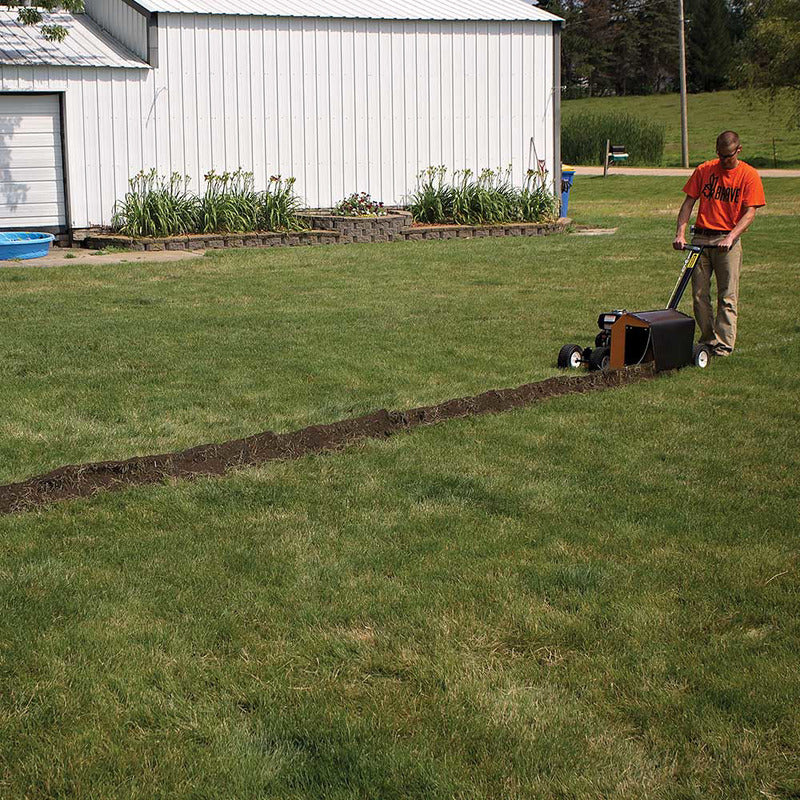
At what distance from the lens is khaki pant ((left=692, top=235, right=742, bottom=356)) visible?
9.02 metres

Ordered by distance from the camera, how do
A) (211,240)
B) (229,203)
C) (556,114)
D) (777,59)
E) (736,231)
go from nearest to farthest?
(736,231) < (211,240) < (229,203) < (556,114) < (777,59)

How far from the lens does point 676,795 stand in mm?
3102

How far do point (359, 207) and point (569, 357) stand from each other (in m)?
11.9

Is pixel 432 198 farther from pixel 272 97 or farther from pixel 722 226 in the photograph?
pixel 722 226

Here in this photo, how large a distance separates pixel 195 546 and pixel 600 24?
83794 mm

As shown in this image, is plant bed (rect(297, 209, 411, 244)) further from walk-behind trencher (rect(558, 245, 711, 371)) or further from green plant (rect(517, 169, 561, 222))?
walk-behind trencher (rect(558, 245, 711, 371))

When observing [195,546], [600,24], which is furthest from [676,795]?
[600,24]

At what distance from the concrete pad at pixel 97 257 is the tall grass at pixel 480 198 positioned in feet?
16.9

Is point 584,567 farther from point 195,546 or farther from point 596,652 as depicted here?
point 195,546

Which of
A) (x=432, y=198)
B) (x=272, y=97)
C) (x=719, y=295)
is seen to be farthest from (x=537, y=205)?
(x=719, y=295)

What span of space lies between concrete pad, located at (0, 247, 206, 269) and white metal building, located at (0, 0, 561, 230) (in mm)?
1502

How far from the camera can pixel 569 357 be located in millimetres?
8578

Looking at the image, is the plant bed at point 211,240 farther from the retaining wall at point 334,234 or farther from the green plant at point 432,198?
the green plant at point 432,198

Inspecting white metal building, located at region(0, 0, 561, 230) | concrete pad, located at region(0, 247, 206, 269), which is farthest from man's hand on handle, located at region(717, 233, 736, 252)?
white metal building, located at region(0, 0, 561, 230)
